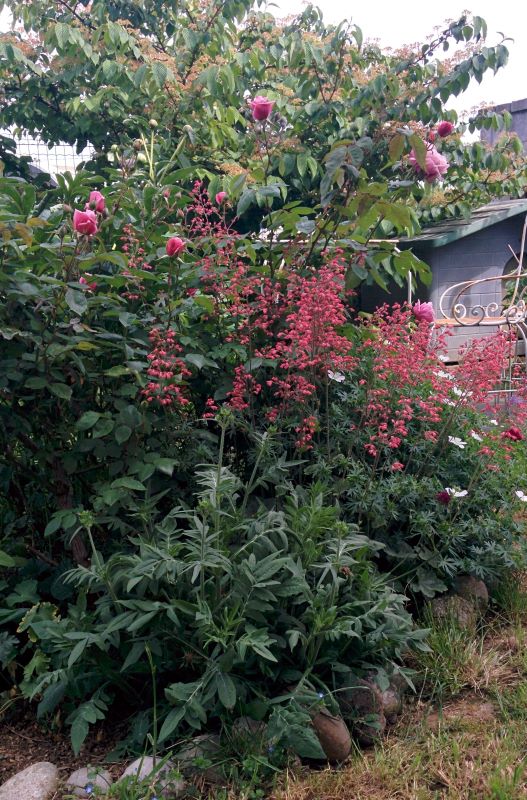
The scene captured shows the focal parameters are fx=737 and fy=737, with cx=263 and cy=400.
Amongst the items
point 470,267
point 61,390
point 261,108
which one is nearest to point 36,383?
point 61,390

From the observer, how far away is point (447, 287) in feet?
19.8

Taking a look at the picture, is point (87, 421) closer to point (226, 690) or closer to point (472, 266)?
point (226, 690)

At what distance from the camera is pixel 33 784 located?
1817 millimetres

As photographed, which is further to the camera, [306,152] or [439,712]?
[306,152]

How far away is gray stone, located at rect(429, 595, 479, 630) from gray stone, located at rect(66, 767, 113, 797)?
1.16 metres

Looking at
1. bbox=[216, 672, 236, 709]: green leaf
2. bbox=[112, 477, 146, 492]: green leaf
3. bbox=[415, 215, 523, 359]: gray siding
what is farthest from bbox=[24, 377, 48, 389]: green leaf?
bbox=[415, 215, 523, 359]: gray siding

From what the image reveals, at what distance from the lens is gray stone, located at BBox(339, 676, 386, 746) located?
6.57 feet

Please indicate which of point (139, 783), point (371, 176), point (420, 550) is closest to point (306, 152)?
point (371, 176)

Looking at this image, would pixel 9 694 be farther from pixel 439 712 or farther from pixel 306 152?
pixel 306 152

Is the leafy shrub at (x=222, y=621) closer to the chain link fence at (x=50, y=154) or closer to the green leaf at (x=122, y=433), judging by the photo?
the green leaf at (x=122, y=433)

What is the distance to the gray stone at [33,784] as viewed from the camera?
1.79 m

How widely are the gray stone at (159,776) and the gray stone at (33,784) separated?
18 cm

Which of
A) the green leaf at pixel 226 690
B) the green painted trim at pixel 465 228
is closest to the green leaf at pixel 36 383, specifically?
the green leaf at pixel 226 690

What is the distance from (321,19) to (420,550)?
5.02 m
